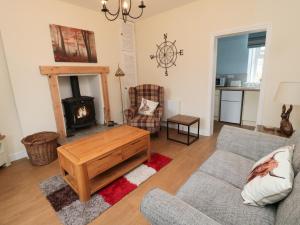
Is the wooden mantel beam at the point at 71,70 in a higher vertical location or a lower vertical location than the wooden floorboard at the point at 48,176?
higher

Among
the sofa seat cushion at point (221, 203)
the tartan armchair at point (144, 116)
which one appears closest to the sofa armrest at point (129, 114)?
the tartan armchair at point (144, 116)

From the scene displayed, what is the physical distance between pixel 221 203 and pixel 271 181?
34 centimetres

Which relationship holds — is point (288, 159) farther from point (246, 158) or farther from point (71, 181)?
point (71, 181)

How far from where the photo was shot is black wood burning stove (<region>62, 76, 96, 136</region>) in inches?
130

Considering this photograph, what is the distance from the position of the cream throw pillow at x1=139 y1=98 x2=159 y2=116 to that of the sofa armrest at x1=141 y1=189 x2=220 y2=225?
2.55 metres

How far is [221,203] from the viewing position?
111cm

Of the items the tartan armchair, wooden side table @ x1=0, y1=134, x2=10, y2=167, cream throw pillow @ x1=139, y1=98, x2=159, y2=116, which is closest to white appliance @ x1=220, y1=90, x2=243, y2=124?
the tartan armchair

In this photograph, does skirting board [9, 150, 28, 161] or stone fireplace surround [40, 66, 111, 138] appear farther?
stone fireplace surround [40, 66, 111, 138]

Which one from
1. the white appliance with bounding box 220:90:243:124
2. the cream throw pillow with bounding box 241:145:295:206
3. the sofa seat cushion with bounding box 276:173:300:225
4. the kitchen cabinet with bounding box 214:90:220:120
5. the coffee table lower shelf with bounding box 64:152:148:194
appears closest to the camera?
the sofa seat cushion with bounding box 276:173:300:225

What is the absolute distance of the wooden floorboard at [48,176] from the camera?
5.21 feet

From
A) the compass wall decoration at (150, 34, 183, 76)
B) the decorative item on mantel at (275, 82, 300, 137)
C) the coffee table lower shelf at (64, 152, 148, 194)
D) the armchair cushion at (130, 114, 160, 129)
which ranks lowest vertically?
the coffee table lower shelf at (64, 152, 148, 194)

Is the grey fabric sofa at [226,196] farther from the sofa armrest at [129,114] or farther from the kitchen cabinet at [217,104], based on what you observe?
the kitchen cabinet at [217,104]

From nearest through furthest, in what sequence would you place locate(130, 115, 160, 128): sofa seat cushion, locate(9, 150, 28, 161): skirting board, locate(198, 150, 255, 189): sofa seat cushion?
locate(198, 150, 255, 189): sofa seat cushion < locate(9, 150, 28, 161): skirting board < locate(130, 115, 160, 128): sofa seat cushion

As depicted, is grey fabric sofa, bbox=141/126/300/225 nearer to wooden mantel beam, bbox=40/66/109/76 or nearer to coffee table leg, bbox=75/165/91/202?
coffee table leg, bbox=75/165/91/202
